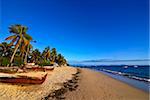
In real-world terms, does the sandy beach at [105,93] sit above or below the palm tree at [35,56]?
below

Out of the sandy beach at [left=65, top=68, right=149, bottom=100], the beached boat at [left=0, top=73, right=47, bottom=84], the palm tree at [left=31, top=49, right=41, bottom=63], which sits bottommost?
the sandy beach at [left=65, top=68, right=149, bottom=100]

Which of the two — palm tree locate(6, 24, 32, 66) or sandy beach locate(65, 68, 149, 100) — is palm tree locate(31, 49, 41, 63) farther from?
sandy beach locate(65, 68, 149, 100)

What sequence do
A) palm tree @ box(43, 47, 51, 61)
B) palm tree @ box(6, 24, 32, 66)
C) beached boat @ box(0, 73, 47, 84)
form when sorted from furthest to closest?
palm tree @ box(43, 47, 51, 61) → palm tree @ box(6, 24, 32, 66) → beached boat @ box(0, 73, 47, 84)

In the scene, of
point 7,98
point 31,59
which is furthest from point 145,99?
point 31,59

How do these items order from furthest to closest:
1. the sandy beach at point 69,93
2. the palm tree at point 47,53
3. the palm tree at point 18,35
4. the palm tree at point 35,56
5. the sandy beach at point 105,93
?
1. the palm tree at point 47,53
2. the palm tree at point 35,56
3. the palm tree at point 18,35
4. the sandy beach at point 105,93
5. the sandy beach at point 69,93

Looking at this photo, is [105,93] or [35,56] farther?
[35,56]

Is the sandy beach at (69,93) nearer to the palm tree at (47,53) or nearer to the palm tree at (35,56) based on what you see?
the palm tree at (35,56)

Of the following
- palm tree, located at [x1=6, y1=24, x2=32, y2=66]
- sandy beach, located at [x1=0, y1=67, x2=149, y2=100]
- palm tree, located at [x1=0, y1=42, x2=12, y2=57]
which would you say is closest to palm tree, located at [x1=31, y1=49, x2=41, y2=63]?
palm tree, located at [x1=0, y1=42, x2=12, y2=57]

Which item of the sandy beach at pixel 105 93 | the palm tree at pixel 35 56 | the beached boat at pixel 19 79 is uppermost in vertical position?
the palm tree at pixel 35 56

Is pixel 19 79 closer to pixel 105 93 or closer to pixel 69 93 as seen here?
pixel 69 93

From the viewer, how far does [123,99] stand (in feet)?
→ 43.3

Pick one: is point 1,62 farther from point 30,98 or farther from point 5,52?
point 30,98

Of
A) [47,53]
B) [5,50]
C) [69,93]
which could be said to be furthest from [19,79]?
[47,53]

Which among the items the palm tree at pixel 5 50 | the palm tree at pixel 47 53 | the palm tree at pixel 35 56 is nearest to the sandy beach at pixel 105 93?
the palm tree at pixel 5 50
